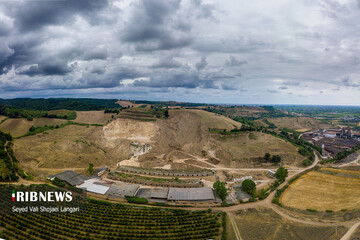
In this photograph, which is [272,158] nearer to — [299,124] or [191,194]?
[191,194]

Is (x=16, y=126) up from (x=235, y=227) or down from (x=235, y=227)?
up

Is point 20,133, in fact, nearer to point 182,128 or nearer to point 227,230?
point 182,128

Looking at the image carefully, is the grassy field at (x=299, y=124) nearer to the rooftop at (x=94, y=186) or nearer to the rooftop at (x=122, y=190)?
the rooftop at (x=122, y=190)

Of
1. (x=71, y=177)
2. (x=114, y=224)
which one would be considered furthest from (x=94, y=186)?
(x=114, y=224)

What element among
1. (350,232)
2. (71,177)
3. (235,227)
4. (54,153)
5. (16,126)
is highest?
(16,126)

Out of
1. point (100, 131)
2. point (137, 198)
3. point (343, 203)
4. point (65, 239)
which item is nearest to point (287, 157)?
point (343, 203)

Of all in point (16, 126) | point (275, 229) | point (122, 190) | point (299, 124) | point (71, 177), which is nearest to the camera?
point (275, 229)
